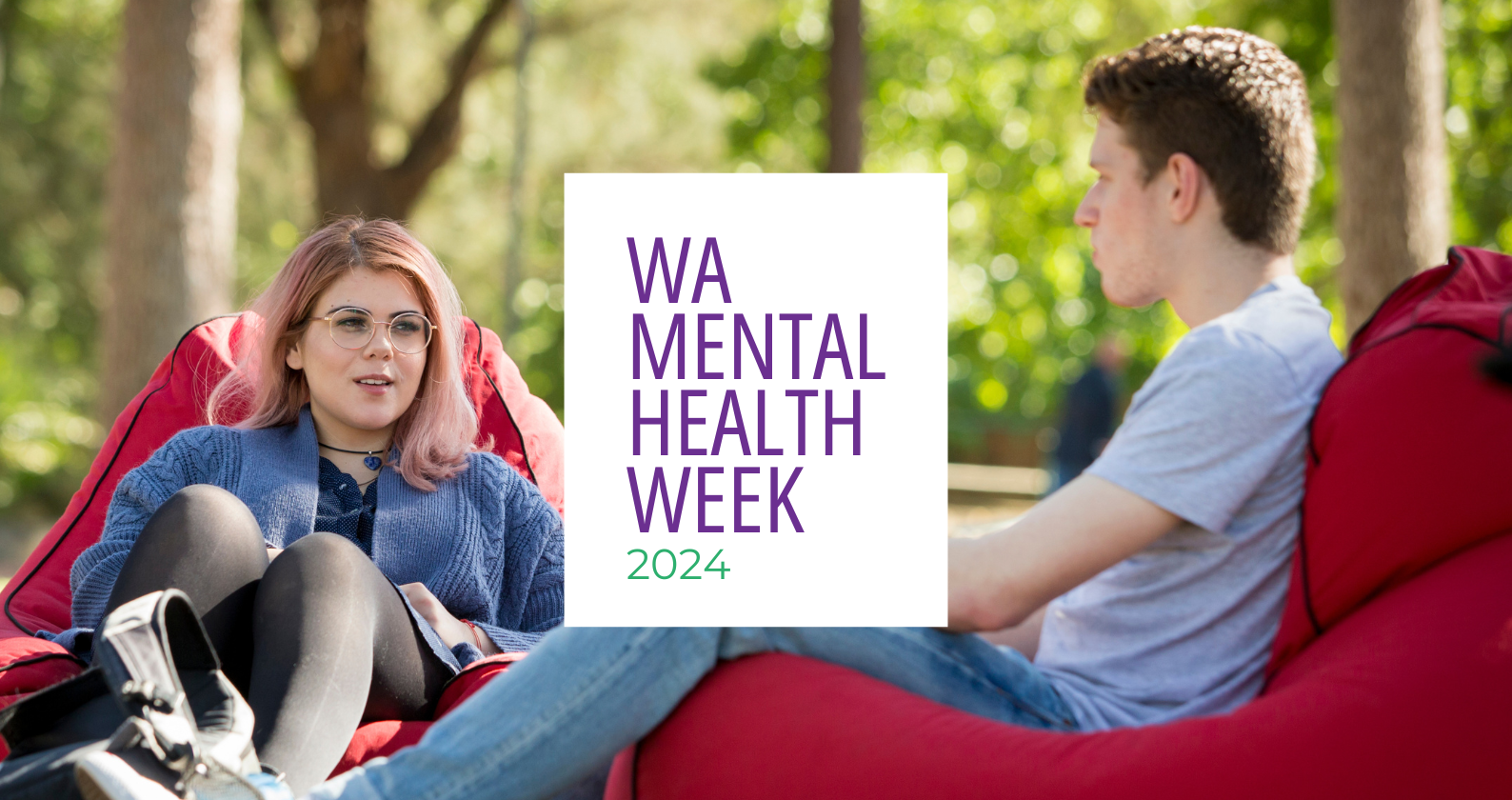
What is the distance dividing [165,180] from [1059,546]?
482 cm

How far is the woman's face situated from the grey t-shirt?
1.48 m

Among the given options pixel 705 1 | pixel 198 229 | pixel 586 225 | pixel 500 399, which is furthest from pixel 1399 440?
pixel 705 1

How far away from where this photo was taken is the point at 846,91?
332 inches

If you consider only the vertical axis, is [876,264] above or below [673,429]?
above

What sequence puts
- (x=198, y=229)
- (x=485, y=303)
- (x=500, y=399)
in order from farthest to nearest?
1. (x=485, y=303)
2. (x=198, y=229)
3. (x=500, y=399)

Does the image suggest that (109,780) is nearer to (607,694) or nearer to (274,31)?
(607,694)

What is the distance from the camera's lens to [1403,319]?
1850mm

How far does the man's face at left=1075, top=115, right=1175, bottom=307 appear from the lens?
195 centimetres

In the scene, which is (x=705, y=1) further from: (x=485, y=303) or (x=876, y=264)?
(x=876, y=264)

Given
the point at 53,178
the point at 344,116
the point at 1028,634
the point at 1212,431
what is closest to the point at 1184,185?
the point at 1212,431

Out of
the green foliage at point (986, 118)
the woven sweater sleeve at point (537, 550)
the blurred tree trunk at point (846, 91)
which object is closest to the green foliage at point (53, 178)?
the green foliage at point (986, 118)

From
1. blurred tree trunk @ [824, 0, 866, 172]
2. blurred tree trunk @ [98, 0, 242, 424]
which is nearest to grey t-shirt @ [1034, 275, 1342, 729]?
blurred tree trunk @ [98, 0, 242, 424]

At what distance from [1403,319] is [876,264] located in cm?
76

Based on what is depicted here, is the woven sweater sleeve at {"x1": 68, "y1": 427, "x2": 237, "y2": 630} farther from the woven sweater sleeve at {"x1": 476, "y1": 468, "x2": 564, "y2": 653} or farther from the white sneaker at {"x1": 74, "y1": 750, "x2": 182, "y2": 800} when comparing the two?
the white sneaker at {"x1": 74, "y1": 750, "x2": 182, "y2": 800}
